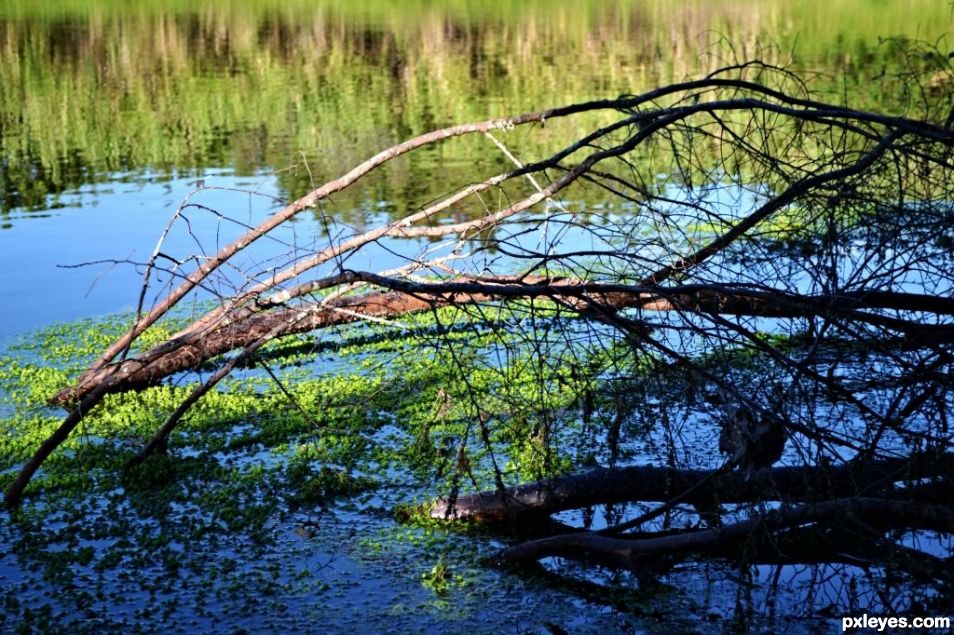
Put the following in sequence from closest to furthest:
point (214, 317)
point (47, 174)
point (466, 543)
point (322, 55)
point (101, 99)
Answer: point (466, 543) < point (214, 317) < point (47, 174) < point (101, 99) < point (322, 55)

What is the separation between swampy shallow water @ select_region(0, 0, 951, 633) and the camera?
4.09m

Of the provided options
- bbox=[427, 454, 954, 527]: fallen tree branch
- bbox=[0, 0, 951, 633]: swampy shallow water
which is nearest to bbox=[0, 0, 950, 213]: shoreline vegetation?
bbox=[0, 0, 951, 633]: swampy shallow water

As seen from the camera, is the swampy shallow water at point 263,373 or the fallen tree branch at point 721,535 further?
the swampy shallow water at point 263,373

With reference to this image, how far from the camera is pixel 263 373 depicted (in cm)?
670

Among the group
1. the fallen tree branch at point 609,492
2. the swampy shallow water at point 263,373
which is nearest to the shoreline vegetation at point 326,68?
the swampy shallow water at point 263,373

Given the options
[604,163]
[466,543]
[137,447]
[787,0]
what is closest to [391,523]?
[466,543]

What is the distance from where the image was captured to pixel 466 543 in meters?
4.52

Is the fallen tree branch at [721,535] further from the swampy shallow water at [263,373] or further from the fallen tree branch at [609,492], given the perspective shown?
the fallen tree branch at [609,492]

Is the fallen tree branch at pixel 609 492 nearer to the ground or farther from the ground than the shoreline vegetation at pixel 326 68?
nearer to the ground

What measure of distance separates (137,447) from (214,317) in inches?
31.0

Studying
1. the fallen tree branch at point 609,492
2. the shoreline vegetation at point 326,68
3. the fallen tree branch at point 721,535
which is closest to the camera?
the fallen tree branch at point 721,535

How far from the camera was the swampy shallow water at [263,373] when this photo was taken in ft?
13.4

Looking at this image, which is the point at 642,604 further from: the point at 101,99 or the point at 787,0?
the point at 787,0

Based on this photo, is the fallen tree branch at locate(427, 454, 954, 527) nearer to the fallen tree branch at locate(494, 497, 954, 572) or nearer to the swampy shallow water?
the swampy shallow water
